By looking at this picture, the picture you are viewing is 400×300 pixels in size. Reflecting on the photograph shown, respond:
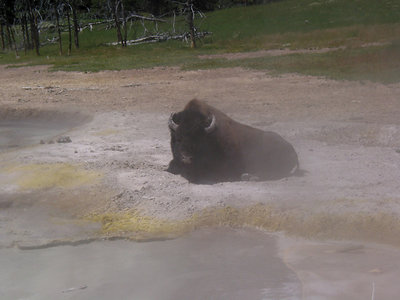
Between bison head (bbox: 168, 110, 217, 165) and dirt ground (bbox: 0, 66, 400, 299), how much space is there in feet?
1.15

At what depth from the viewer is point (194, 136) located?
8391 mm

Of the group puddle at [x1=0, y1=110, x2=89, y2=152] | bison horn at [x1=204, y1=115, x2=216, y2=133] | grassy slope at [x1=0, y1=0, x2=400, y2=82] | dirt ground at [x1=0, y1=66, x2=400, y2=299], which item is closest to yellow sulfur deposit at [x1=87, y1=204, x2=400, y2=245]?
dirt ground at [x1=0, y1=66, x2=400, y2=299]

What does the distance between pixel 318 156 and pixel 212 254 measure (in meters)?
3.84

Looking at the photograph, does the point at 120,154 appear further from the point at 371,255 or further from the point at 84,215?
the point at 371,255

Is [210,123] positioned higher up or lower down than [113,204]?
higher up

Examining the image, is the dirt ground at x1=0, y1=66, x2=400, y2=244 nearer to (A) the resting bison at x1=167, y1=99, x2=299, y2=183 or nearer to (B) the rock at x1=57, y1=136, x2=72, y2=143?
(B) the rock at x1=57, y1=136, x2=72, y2=143

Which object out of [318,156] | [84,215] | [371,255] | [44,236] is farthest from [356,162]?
[44,236]

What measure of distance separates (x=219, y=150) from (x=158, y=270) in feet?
9.25

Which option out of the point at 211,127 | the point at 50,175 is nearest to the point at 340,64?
the point at 211,127

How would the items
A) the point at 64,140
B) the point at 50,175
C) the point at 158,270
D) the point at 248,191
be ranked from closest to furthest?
the point at 158,270
the point at 248,191
the point at 50,175
the point at 64,140

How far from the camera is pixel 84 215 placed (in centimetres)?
755

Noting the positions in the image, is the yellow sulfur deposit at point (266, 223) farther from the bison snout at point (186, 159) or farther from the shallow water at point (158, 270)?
the bison snout at point (186, 159)

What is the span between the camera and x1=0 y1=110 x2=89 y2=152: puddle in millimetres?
13492

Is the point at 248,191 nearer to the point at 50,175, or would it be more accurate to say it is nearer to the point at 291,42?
the point at 50,175
